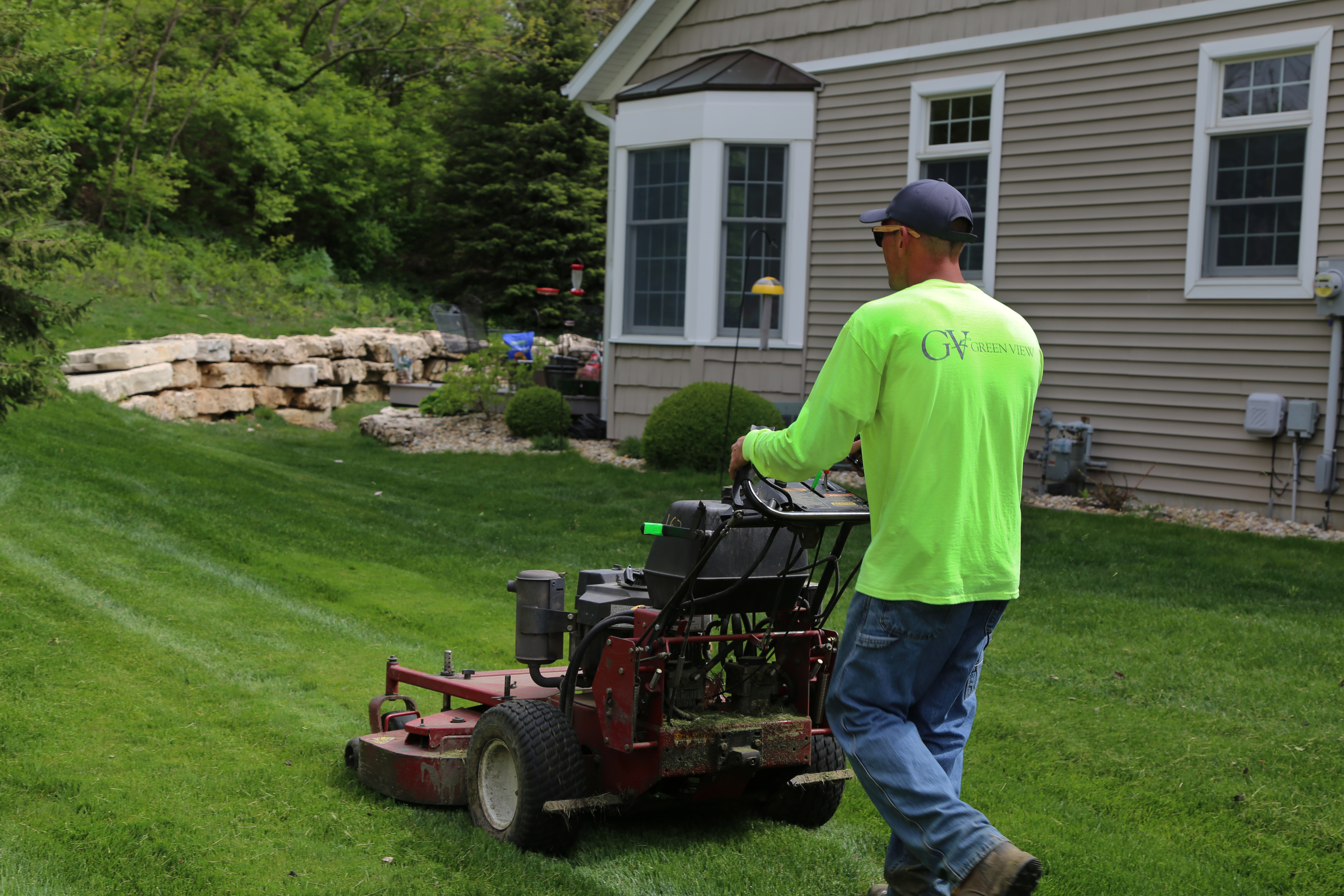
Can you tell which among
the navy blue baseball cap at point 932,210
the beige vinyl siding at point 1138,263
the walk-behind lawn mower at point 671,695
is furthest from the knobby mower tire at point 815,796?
the beige vinyl siding at point 1138,263

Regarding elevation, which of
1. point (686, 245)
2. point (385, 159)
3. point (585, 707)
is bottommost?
point (585, 707)

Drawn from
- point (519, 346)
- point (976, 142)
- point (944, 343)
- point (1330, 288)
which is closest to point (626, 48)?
point (976, 142)

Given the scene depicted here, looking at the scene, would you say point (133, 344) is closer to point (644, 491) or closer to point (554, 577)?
point (644, 491)

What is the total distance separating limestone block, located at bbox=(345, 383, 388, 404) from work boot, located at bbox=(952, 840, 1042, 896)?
17.2 m

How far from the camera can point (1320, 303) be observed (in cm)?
981

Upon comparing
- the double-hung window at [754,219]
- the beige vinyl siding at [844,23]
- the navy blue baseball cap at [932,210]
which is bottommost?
the navy blue baseball cap at [932,210]

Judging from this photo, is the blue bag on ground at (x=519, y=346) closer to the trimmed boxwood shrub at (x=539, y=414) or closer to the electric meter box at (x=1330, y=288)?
the trimmed boxwood shrub at (x=539, y=414)

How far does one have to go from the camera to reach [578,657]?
3855 millimetres

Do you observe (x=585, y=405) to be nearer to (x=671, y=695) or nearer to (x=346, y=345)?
(x=346, y=345)

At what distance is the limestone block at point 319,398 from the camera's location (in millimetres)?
17422

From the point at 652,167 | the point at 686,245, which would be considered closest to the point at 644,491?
the point at 686,245

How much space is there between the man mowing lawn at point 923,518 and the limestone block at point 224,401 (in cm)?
1436

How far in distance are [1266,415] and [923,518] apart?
867 cm

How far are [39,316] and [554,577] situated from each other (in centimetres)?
555
